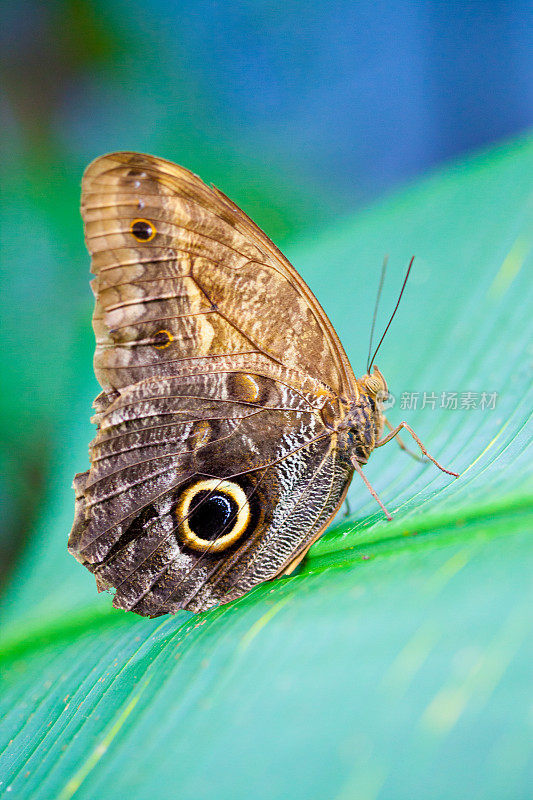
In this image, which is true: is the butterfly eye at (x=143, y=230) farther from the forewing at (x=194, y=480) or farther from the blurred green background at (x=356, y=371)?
the blurred green background at (x=356, y=371)

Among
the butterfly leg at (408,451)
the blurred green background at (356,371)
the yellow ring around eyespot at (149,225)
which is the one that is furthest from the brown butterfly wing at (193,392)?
the butterfly leg at (408,451)

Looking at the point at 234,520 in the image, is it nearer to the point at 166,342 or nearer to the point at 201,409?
the point at 201,409

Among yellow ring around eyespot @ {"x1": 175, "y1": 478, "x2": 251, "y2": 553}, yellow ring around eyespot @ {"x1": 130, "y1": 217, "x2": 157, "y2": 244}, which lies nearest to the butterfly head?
yellow ring around eyespot @ {"x1": 175, "y1": 478, "x2": 251, "y2": 553}

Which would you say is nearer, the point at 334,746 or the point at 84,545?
the point at 334,746

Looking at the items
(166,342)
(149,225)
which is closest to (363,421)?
(166,342)

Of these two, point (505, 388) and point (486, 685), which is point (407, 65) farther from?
point (486, 685)

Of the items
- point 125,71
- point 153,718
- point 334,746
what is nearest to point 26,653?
point 153,718

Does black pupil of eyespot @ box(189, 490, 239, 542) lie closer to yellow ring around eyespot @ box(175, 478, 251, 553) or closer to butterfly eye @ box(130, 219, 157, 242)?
yellow ring around eyespot @ box(175, 478, 251, 553)
